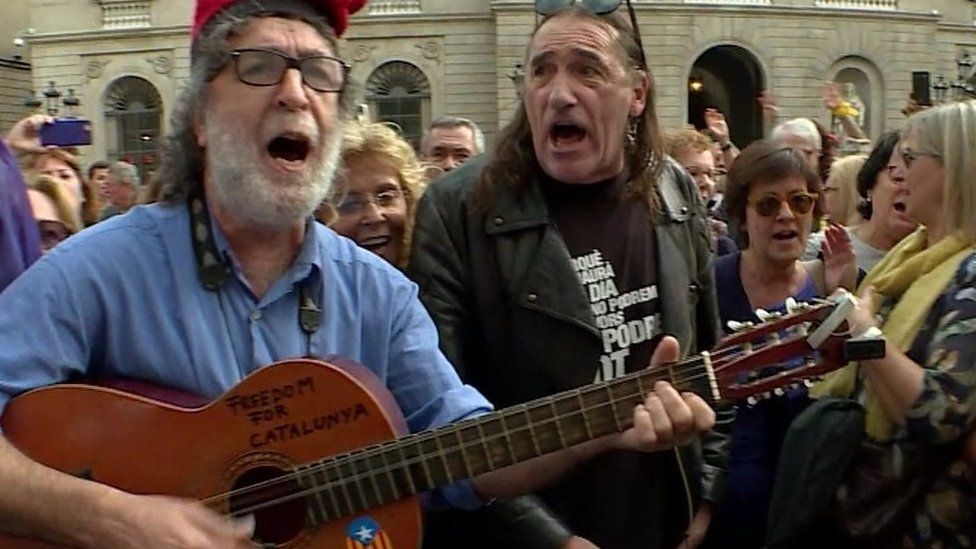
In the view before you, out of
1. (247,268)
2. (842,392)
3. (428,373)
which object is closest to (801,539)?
(842,392)

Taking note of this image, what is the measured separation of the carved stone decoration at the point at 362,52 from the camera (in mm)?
28237

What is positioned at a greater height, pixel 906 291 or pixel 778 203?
pixel 778 203

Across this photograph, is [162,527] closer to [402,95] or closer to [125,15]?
[402,95]

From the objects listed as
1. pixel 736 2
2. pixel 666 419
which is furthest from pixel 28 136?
pixel 736 2

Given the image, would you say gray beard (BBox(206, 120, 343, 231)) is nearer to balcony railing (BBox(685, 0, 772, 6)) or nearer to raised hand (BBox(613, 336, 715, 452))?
raised hand (BBox(613, 336, 715, 452))

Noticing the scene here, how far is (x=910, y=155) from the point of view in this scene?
127 inches

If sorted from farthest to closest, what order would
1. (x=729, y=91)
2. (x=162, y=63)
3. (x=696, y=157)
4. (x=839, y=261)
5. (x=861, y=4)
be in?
(x=729, y=91) → (x=861, y=4) → (x=162, y=63) → (x=696, y=157) → (x=839, y=261)

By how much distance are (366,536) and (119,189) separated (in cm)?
700

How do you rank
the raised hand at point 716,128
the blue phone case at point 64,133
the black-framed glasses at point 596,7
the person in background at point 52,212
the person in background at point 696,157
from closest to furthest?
the black-framed glasses at point 596,7
the person in background at point 52,212
the blue phone case at point 64,133
the person in background at point 696,157
the raised hand at point 716,128

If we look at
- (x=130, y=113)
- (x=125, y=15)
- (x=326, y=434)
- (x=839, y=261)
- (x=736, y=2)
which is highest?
(x=125, y=15)

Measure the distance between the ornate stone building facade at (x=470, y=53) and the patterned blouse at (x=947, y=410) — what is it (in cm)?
2526

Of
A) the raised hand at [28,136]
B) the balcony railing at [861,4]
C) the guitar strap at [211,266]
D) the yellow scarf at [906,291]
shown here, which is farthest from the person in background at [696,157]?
the balcony railing at [861,4]

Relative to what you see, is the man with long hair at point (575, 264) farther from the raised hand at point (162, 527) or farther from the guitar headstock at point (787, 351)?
the raised hand at point (162, 527)

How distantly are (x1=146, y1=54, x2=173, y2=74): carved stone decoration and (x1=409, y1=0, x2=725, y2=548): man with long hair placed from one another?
27.7 metres
